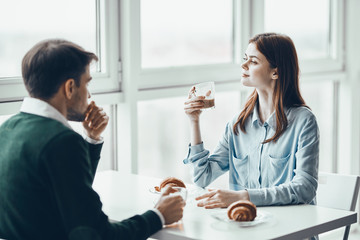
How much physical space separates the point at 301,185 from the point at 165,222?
0.52 m

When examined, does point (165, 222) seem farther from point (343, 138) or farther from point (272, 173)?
point (343, 138)

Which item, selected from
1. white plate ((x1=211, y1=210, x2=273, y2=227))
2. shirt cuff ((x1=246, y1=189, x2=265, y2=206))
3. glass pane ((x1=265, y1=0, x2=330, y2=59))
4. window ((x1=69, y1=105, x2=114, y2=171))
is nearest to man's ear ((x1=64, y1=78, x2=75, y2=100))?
white plate ((x1=211, y1=210, x2=273, y2=227))

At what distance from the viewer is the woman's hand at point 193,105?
83.0 inches

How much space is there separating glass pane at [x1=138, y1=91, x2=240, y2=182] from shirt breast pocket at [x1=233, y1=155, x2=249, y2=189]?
0.65m

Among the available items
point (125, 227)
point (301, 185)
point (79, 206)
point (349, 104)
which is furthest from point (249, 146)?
point (349, 104)

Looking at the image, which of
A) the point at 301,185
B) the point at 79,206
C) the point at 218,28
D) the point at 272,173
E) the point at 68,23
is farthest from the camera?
the point at 218,28

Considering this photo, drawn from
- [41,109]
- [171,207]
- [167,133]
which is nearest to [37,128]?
[41,109]

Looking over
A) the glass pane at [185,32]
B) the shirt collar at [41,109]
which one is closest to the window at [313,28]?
the glass pane at [185,32]

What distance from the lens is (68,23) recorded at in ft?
7.91

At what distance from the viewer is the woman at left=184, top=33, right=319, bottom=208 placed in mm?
2008

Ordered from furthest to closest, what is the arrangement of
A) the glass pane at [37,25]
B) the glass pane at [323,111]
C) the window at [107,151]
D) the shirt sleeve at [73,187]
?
the glass pane at [323,111] → the window at [107,151] → the glass pane at [37,25] → the shirt sleeve at [73,187]

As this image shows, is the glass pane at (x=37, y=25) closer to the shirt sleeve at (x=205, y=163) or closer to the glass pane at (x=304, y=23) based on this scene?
the shirt sleeve at (x=205, y=163)

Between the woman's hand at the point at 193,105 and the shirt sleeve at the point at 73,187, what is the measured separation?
0.76m

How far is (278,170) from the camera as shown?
6.79ft
